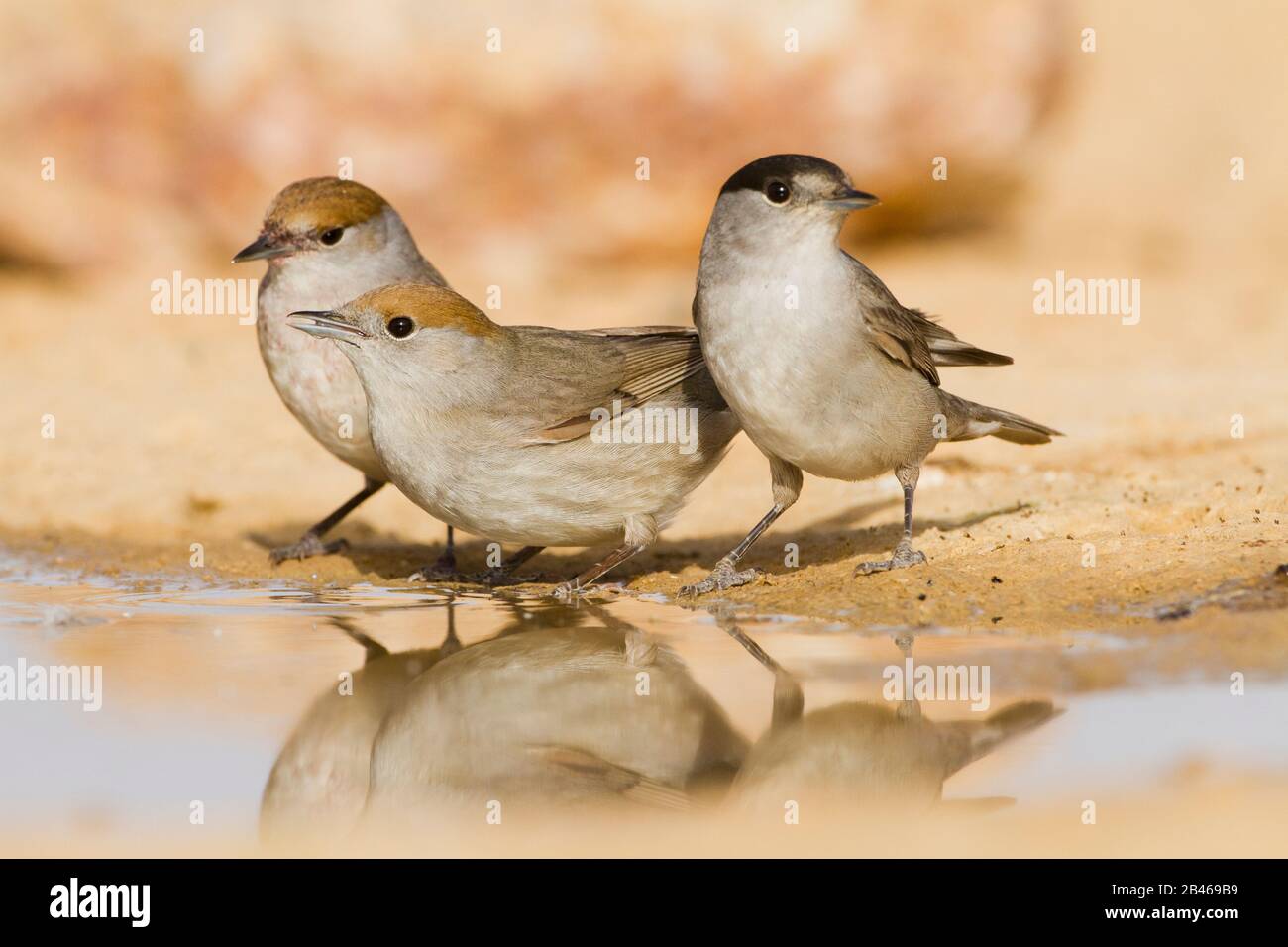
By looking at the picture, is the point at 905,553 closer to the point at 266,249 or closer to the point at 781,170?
the point at 781,170

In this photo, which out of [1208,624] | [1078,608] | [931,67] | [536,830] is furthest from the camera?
[931,67]

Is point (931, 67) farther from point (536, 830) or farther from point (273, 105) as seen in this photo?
point (536, 830)

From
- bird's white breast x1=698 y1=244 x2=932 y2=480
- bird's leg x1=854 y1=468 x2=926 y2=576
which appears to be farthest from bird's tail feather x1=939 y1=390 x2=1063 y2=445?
bird's white breast x1=698 y1=244 x2=932 y2=480

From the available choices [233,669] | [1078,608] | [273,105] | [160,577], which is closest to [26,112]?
[273,105]

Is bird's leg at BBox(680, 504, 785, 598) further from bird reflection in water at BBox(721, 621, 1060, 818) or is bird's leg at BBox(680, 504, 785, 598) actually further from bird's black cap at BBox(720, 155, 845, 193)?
bird reflection in water at BBox(721, 621, 1060, 818)

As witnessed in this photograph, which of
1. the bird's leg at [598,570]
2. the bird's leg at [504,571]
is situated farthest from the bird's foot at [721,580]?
the bird's leg at [504,571]
